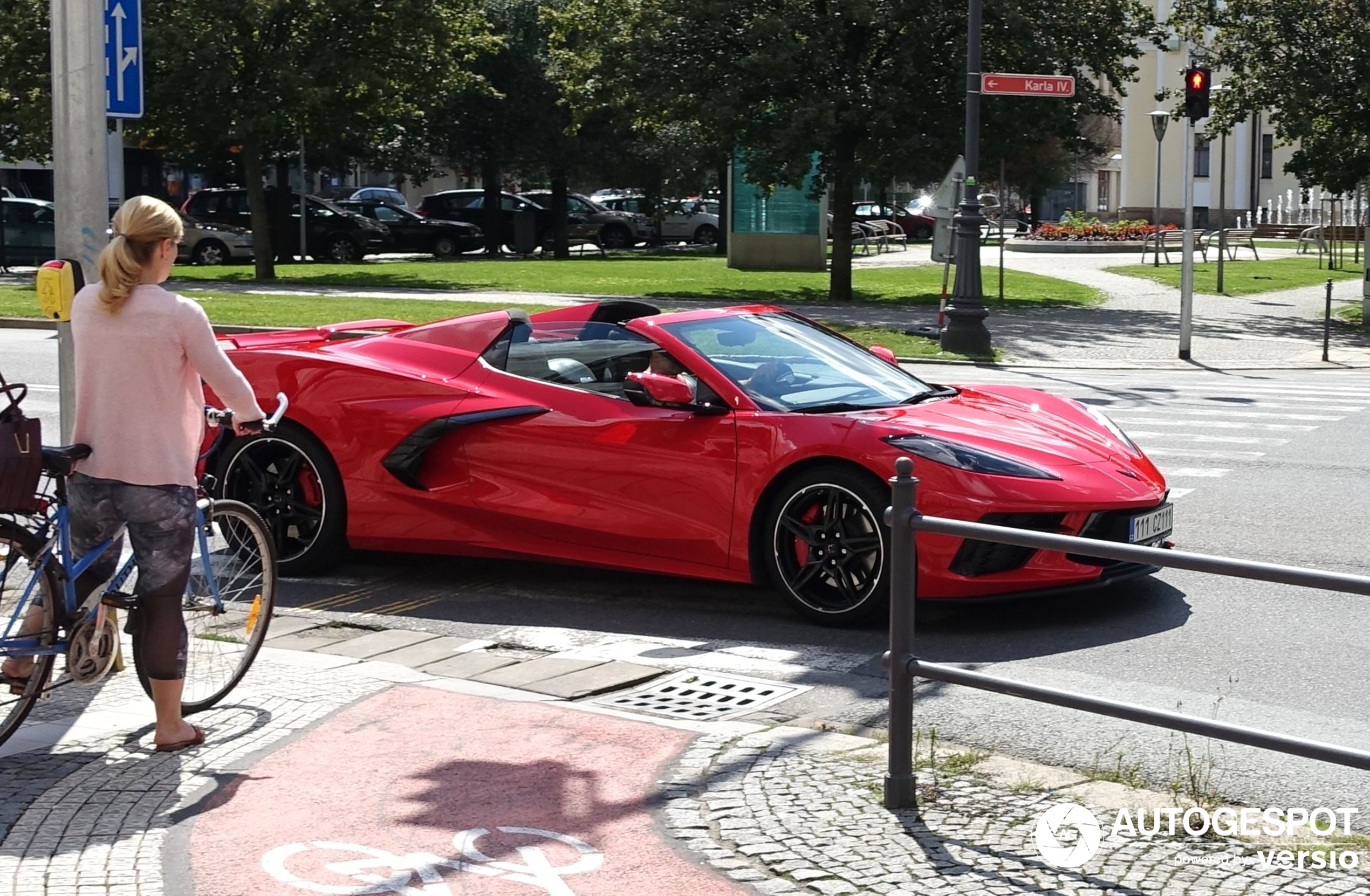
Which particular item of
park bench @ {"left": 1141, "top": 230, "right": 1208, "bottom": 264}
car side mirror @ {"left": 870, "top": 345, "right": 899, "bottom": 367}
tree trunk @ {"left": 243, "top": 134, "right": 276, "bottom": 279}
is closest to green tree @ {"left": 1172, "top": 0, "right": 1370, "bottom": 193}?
park bench @ {"left": 1141, "top": 230, "right": 1208, "bottom": 264}

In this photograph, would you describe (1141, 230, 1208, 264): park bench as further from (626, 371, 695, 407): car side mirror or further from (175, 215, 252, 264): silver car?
(626, 371, 695, 407): car side mirror

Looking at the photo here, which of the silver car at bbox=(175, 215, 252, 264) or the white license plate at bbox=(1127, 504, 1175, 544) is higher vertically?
the silver car at bbox=(175, 215, 252, 264)

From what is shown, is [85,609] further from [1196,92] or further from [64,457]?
[1196,92]

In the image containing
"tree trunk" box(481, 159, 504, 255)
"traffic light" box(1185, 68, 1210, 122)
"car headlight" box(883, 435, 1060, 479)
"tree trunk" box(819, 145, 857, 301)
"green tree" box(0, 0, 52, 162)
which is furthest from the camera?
"tree trunk" box(481, 159, 504, 255)

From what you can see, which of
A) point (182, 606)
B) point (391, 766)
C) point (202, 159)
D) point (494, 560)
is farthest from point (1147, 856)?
point (202, 159)

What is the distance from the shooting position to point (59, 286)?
659 centimetres

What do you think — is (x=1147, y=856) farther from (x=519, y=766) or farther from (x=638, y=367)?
(x=638, y=367)

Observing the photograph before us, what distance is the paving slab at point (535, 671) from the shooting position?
6.37m

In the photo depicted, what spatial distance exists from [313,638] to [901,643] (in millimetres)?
3174

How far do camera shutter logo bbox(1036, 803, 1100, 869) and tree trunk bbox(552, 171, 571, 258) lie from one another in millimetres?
41884

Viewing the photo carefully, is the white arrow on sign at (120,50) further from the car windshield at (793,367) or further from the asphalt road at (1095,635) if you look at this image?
the car windshield at (793,367)

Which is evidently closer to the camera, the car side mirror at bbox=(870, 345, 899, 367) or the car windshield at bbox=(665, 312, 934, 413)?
the car windshield at bbox=(665, 312, 934, 413)

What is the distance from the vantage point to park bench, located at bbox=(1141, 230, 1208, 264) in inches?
1783

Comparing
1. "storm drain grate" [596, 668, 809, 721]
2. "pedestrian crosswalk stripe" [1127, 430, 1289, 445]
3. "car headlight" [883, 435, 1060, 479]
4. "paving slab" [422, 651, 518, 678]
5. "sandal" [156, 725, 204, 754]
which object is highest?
"car headlight" [883, 435, 1060, 479]
